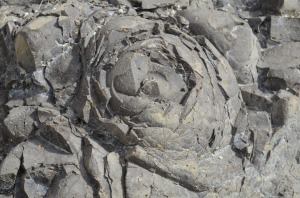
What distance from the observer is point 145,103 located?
233 centimetres

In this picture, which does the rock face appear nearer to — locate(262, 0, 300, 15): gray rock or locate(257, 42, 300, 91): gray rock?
locate(257, 42, 300, 91): gray rock

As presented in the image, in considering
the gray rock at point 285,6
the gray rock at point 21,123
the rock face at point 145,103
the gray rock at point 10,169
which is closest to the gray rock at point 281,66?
the rock face at point 145,103

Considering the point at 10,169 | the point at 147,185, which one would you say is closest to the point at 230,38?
the point at 147,185

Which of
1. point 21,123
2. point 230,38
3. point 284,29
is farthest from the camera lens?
point 284,29

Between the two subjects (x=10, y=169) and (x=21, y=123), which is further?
(x=21, y=123)

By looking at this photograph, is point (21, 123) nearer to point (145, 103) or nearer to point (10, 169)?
point (10, 169)

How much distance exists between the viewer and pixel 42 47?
2539mm

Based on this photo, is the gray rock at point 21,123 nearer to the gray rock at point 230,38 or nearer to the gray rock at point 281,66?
the gray rock at point 230,38

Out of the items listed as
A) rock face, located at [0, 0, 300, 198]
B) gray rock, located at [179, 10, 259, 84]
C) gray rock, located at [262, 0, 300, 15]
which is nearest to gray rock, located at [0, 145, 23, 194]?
rock face, located at [0, 0, 300, 198]

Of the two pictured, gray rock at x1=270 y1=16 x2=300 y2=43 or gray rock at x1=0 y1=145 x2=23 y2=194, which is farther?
gray rock at x1=270 y1=16 x2=300 y2=43

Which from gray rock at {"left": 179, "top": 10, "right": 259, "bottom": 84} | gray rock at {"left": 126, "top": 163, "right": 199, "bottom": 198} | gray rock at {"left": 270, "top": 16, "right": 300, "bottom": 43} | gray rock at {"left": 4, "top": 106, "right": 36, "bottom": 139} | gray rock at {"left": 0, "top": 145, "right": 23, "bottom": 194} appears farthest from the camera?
gray rock at {"left": 270, "top": 16, "right": 300, "bottom": 43}

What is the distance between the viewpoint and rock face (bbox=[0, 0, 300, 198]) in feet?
7.57

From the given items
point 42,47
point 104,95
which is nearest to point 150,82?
point 104,95

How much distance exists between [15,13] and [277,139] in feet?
5.42
